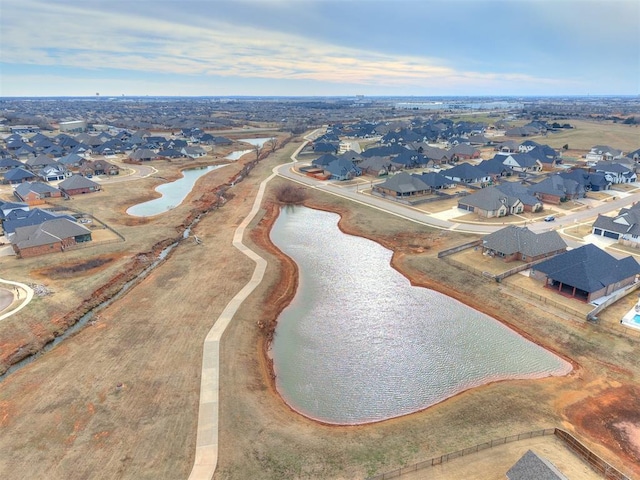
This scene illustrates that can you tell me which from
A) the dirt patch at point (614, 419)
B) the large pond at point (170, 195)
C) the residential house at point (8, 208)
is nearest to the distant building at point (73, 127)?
the large pond at point (170, 195)

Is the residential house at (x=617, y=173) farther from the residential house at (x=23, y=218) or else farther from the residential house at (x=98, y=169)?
the residential house at (x=98, y=169)

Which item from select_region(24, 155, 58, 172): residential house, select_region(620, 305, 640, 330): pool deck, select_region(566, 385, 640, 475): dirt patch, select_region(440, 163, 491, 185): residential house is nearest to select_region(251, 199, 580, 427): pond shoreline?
select_region(566, 385, 640, 475): dirt patch

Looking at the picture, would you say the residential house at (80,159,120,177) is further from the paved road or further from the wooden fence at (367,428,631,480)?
the wooden fence at (367,428,631,480)

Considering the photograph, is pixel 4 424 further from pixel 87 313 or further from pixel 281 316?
pixel 281 316

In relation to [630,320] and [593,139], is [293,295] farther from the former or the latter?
[593,139]

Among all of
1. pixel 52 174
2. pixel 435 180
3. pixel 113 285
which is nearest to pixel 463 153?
pixel 435 180
